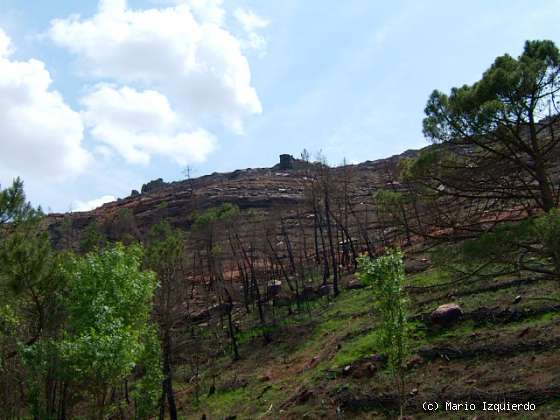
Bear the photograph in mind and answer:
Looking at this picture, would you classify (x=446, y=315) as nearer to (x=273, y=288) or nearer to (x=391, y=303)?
(x=391, y=303)

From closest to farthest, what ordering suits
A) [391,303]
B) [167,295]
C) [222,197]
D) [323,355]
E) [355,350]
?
[391,303], [355,350], [323,355], [167,295], [222,197]

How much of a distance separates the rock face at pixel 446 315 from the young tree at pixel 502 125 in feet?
24.9

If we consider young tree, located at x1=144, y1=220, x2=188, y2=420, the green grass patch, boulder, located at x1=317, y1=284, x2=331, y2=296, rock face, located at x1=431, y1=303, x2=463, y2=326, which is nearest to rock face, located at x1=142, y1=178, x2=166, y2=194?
boulder, located at x1=317, y1=284, x2=331, y2=296

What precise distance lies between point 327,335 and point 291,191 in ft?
223

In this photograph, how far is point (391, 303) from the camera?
14383 mm

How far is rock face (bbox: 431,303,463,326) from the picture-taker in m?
20.3

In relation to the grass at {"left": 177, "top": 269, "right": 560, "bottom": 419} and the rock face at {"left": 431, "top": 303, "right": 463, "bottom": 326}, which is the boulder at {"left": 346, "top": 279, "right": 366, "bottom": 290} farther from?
the rock face at {"left": 431, "top": 303, "right": 463, "bottom": 326}

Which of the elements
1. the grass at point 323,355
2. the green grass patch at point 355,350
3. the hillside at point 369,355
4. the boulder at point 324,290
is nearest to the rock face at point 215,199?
the boulder at point 324,290

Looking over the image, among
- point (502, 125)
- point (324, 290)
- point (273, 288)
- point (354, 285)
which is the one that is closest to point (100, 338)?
point (502, 125)

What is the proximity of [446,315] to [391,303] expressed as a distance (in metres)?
7.16

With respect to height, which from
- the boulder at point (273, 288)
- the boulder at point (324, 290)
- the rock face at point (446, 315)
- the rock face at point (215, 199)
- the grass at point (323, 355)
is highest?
the rock face at point (215, 199)

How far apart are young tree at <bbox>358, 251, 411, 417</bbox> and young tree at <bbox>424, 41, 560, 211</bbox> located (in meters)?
2.72

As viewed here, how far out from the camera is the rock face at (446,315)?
2028 centimetres

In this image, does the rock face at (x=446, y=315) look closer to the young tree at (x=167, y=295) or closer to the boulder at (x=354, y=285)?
the young tree at (x=167, y=295)
